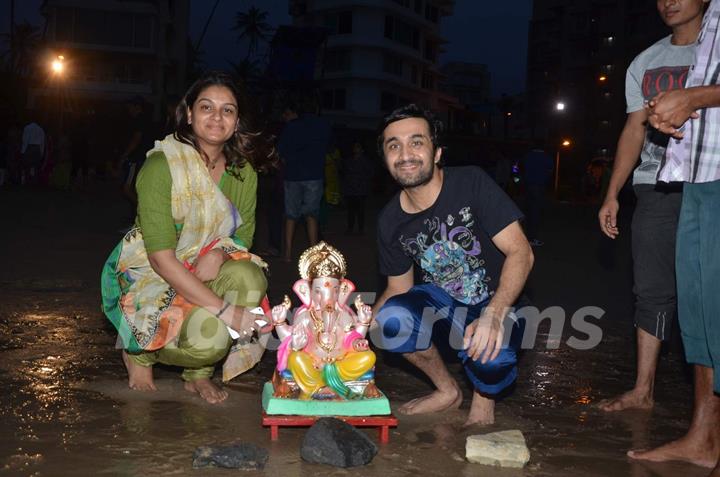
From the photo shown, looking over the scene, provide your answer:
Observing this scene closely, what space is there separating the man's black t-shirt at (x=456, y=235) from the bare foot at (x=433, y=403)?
508 mm

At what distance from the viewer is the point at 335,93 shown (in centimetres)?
6344

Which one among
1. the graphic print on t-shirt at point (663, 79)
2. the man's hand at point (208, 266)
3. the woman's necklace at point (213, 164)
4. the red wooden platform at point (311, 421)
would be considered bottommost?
the red wooden platform at point (311, 421)

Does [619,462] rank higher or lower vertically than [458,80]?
lower

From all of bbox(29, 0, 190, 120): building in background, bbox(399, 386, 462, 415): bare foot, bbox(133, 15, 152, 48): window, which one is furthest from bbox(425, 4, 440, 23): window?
bbox(399, 386, 462, 415): bare foot

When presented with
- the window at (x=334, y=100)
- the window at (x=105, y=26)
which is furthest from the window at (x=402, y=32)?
the window at (x=105, y=26)

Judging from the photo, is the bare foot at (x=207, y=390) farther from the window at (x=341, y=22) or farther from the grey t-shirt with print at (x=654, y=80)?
the window at (x=341, y=22)

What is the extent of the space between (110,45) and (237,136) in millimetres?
52741

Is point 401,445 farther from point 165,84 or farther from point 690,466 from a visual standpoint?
point 165,84

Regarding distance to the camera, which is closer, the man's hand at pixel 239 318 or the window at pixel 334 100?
the man's hand at pixel 239 318

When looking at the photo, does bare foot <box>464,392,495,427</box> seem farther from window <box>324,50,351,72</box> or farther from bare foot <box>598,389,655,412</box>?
window <box>324,50,351,72</box>

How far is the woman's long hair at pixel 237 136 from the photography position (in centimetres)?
469

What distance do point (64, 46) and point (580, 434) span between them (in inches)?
2157

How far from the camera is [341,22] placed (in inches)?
2489

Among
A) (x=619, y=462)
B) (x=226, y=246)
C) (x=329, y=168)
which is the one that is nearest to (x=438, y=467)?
(x=619, y=462)
